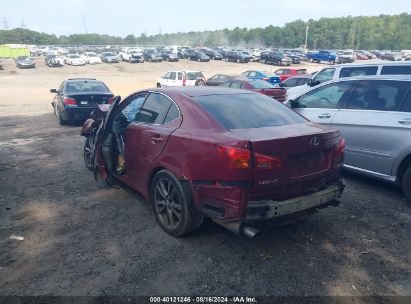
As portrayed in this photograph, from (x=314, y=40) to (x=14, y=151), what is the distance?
113m

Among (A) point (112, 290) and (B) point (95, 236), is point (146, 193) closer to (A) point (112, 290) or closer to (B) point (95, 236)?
(B) point (95, 236)

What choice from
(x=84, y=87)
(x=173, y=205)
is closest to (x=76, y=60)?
(x=84, y=87)

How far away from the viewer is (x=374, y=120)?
5.46 meters

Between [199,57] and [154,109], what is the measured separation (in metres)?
48.0

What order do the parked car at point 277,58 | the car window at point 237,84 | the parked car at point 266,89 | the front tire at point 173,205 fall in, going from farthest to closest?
1. the parked car at point 277,58
2. the car window at point 237,84
3. the parked car at point 266,89
4. the front tire at point 173,205

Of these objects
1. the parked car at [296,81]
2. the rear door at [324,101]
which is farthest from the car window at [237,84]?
the rear door at [324,101]

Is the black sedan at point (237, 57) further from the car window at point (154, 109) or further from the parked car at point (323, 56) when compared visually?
the car window at point (154, 109)

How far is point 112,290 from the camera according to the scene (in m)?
3.25

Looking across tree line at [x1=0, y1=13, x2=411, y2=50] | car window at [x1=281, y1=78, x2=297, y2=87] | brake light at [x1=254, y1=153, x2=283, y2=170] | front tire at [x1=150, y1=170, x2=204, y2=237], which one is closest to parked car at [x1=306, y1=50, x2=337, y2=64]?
car window at [x1=281, y1=78, x2=297, y2=87]

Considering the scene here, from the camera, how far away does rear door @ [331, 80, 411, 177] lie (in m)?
5.14

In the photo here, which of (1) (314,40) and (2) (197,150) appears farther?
(1) (314,40)

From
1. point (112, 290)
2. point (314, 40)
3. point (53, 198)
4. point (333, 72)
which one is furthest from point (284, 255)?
point (314, 40)

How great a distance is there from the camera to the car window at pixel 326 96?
242 inches

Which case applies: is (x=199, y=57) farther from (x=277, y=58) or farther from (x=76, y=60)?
(x=76, y=60)
